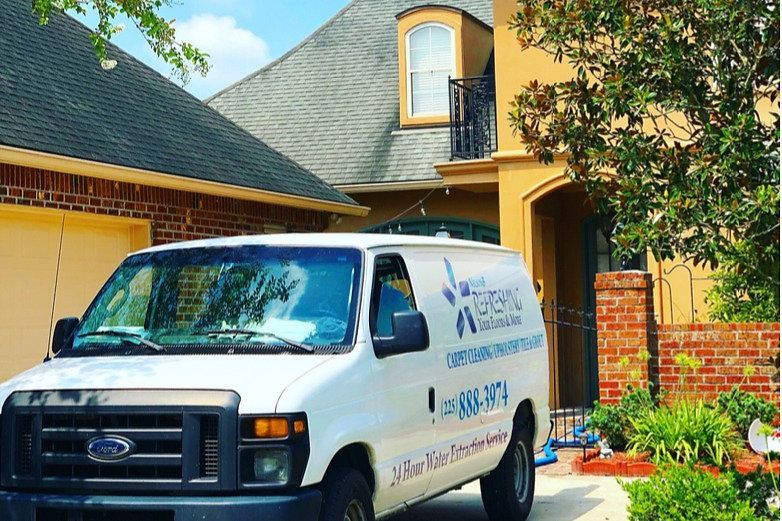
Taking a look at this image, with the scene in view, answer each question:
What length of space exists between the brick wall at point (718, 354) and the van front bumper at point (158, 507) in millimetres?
6838

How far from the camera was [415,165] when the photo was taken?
19703 mm

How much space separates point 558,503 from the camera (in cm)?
1068

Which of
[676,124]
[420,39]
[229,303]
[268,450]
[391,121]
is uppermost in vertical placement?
[420,39]

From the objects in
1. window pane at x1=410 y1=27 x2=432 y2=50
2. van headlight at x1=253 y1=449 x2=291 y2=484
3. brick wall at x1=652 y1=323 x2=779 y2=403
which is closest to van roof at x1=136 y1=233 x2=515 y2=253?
van headlight at x1=253 y1=449 x2=291 y2=484

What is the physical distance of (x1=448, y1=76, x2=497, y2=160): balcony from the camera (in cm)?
1864

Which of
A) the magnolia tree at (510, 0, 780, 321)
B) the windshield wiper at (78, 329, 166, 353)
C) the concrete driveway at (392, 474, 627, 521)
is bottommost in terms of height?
the concrete driveway at (392, 474, 627, 521)

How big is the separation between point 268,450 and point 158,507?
639mm

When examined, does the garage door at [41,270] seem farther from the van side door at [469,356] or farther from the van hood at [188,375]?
the van hood at [188,375]

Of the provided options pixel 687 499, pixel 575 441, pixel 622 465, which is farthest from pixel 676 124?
pixel 575 441

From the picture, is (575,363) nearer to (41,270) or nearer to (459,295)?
(41,270)

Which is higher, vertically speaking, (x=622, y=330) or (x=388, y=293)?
(x=388, y=293)

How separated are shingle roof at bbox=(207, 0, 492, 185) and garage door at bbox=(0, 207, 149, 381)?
22.0 ft

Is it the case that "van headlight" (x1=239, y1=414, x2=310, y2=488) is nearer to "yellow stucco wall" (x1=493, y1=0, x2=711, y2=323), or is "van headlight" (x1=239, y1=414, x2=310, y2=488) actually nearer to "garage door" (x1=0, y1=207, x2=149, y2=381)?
"garage door" (x1=0, y1=207, x2=149, y2=381)

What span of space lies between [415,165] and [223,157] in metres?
4.44
